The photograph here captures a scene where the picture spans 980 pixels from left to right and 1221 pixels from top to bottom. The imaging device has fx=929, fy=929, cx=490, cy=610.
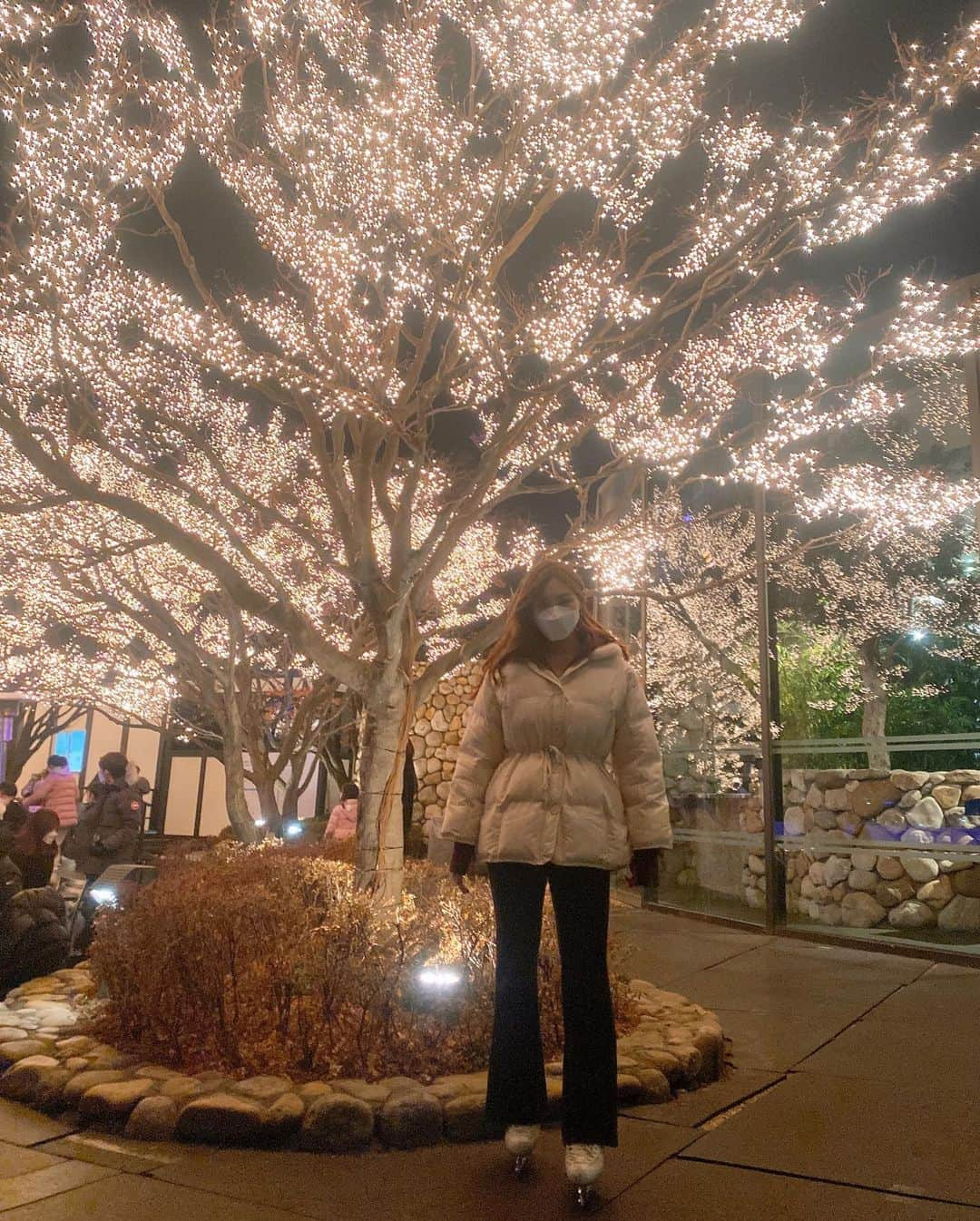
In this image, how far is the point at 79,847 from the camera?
890 cm

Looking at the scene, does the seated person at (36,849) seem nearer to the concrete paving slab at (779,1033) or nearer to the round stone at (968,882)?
the concrete paving slab at (779,1033)

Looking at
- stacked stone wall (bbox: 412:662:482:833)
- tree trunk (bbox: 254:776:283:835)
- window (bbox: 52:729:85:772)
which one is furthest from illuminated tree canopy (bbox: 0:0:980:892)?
window (bbox: 52:729:85:772)

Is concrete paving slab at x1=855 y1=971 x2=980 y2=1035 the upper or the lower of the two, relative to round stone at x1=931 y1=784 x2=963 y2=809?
lower

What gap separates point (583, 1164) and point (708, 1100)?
108 cm

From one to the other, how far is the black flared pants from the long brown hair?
0.67 metres

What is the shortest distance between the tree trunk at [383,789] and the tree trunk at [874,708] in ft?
11.5

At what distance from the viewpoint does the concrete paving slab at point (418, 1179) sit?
8.14 feet

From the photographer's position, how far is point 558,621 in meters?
2.98

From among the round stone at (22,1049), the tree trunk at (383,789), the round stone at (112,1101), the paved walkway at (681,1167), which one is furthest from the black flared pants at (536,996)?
the tree trunk at (383,789)

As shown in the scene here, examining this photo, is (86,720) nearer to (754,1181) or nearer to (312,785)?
(312,785)

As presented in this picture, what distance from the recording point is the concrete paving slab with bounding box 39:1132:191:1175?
281 cm

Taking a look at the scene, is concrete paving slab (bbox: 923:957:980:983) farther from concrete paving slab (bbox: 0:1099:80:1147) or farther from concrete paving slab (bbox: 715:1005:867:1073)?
concrete paving slab (bbox: 0:1099:80:1147)

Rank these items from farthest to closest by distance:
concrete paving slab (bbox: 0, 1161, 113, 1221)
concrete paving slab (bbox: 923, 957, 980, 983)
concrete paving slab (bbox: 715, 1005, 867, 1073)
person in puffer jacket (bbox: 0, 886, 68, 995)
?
concrete paving slab (bbox: 923, 957, 980, 983) < person in puffer jacket (bbox: 0, 886, 68, 995) < concrete paving slab (bbox: 715, 1005, 867, 1073) < concrete paving slab (bbox: 0, 1161, 113, 1221)

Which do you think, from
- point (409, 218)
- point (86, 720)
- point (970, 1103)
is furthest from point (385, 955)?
point (86, 720)
